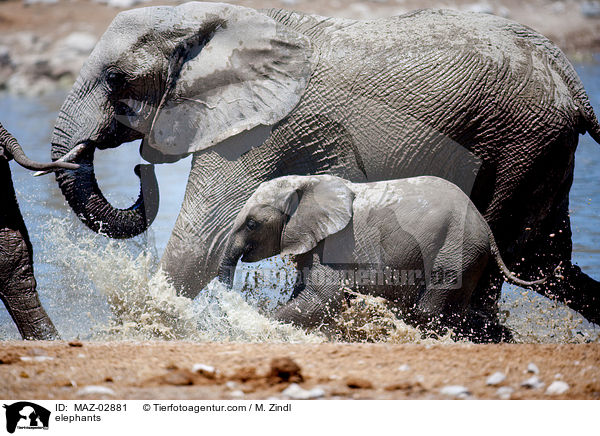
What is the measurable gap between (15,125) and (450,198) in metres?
12.8

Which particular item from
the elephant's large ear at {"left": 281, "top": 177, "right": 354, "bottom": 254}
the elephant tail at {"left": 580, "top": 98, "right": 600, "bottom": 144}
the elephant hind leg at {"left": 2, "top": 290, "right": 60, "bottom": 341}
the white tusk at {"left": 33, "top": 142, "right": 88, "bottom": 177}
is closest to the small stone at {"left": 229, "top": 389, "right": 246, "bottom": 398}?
the elephant's large ear at {"left": 281, "top": 177, "right": 354, "bottom": 254}

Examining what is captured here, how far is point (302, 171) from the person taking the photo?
5.25m

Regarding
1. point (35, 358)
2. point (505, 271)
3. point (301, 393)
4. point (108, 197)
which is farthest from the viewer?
point (108, 197)

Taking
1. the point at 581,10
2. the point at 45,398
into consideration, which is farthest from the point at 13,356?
the point at 581,10

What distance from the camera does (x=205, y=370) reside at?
3850 millimetres

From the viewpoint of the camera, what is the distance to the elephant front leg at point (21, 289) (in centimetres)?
523

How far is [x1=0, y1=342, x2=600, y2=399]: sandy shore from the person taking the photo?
3701 mm

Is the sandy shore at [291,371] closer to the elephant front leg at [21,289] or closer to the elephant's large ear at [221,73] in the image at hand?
the elephant front leg at [21,289]

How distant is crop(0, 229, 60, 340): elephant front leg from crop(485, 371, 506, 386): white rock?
2.72 m

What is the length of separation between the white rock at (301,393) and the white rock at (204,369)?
35cm

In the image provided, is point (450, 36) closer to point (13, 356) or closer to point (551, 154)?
point (551, 154)

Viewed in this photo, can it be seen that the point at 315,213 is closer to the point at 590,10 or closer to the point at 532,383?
the point at 532,383

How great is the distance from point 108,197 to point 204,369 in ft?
19.7
